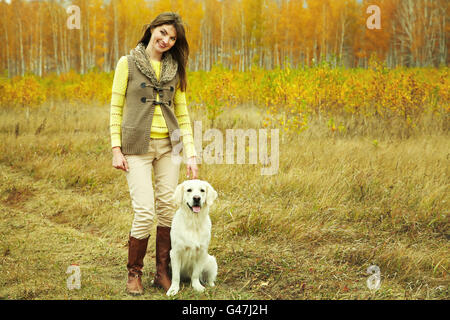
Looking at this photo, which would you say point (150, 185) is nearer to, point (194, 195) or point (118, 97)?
point (194, 195)

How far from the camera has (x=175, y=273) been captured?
297cm

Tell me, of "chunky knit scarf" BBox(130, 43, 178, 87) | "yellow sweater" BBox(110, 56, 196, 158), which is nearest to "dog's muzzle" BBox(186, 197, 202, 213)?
"yellow sweater" BBox(110, 56, 196, 158)

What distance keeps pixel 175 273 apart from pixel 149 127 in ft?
3.80

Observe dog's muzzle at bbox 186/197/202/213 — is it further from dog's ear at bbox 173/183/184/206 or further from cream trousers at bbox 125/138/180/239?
cream trousers at bbox 125/138/180/239

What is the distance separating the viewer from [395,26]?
27.2m

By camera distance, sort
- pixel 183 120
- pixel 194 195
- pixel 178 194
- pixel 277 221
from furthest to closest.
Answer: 1. pixel 277 221
2. pixel 183 120
3. pixel 178 194
4. pixel 194 195

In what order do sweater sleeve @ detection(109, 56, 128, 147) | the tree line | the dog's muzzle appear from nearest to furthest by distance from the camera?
the dog's muzzle < sweater sleeve @ detection(109, 56, 128, 147) < the tree line

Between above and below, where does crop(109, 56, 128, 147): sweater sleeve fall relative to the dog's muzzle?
above

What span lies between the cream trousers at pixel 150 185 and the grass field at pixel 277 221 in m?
0.59

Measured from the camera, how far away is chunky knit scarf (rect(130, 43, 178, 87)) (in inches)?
113

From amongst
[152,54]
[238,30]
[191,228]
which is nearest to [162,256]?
[191,228]

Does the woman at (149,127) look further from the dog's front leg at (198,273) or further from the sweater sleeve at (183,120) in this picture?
the dog's front leg at (198,273)
